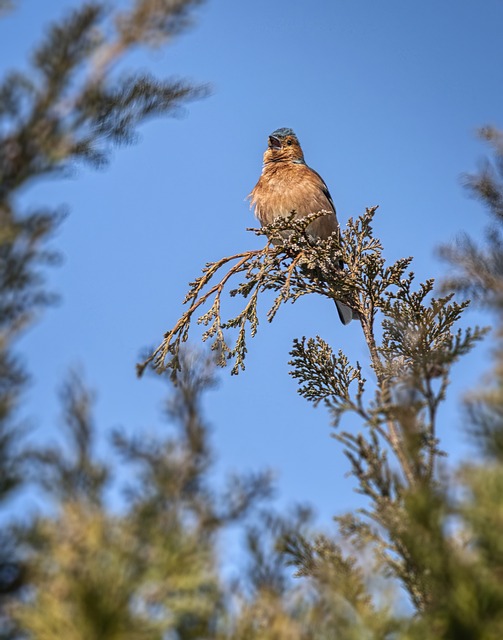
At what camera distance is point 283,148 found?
8.89m

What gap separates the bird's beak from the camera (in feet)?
29.2

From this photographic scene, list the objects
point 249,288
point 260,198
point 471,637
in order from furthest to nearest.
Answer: point 260,198 < point 249,288 < point 471,637

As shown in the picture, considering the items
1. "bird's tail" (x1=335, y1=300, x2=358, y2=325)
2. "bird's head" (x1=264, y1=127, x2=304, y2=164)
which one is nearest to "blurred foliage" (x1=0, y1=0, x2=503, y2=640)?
"bird's tail" (x1=335, y1=300, x2=358, y2=325)

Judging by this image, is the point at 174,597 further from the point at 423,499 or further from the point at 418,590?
the point at 418,590

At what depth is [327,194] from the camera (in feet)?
28.6

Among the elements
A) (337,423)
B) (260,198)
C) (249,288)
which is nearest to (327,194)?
(260,198)

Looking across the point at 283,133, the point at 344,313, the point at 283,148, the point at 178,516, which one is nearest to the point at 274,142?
the point at 283,148

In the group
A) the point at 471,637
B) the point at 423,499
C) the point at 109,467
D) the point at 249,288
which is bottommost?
the point at 471,637

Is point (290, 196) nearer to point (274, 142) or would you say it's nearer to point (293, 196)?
point (293, 196)

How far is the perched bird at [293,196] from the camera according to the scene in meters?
7.75

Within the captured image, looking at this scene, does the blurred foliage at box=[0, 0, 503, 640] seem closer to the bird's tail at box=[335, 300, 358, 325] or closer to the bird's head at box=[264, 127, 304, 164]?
the bird's tail at box=[335, 300, 358, 325]

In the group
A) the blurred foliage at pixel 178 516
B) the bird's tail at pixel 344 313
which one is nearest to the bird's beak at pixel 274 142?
the bird's tail at pixel 344 313

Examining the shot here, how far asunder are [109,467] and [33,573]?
35cm

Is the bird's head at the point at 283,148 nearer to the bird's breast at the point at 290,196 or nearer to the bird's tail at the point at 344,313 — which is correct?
the bird's breast at the point at 290,196
